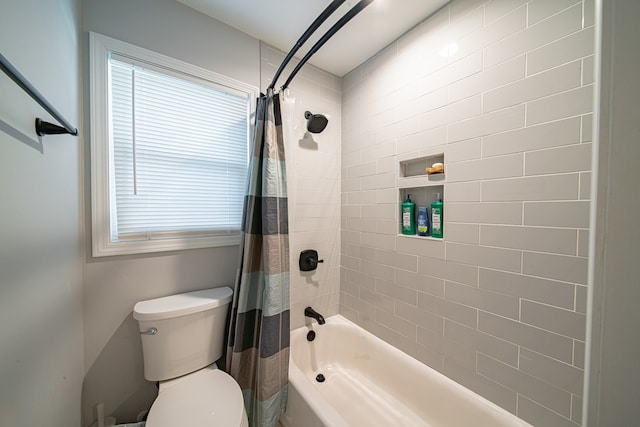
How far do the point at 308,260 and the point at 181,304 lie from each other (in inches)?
34.3

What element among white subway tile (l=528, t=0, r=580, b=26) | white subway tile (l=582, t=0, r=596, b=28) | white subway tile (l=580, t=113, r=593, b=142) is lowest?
white subway tile (l=580, t=113, r=593, b=142)

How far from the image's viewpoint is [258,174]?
1.26 metres

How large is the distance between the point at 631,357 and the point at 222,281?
61.1 inches

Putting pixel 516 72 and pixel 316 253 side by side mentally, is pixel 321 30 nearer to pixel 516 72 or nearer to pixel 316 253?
pixel 516 72

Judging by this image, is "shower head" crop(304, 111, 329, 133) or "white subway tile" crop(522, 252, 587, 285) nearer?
"white subway tile" crop(522, 252, 587, 285)

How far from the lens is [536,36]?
900mm

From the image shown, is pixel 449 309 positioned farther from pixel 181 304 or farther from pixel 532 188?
pixel 181 304

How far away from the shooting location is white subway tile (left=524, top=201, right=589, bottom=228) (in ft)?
2.66

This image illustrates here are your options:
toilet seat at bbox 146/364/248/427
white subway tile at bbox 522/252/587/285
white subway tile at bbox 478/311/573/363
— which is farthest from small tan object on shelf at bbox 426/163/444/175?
toilet seat at bbox 146/364/248/427

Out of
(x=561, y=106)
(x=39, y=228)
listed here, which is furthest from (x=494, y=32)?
(x=39, y=228)

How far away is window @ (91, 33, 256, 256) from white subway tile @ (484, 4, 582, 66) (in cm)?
141

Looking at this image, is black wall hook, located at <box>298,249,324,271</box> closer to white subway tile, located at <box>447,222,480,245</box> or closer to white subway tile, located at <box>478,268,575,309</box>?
white subway tile, located at <box>447,222,480,245</box>

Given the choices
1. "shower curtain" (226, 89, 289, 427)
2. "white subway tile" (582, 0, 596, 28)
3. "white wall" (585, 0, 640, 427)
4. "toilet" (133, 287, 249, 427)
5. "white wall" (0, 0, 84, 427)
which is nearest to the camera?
"white wall" (585, 0, 640, 427)

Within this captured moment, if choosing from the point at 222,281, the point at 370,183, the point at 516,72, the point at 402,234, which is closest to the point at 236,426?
the point at 222,281
